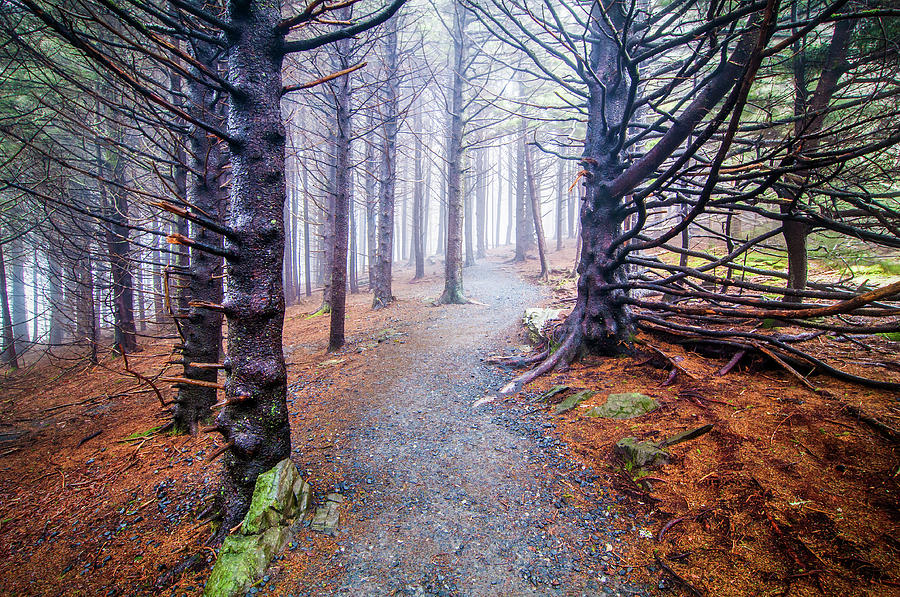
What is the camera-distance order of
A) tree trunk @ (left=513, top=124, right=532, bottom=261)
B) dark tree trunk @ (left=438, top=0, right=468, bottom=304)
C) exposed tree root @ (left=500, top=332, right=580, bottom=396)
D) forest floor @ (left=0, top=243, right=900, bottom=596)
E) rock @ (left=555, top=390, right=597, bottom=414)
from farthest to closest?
1. tree trunk @ (left=513, top=124, right=532, bottom=261)
2. dark tree trunk @ (left=438, top=0, right=468, bottom=304)
3. exposed tree root @ (left=500, top=332, right=580, bottom=396)
4. rock @ (left=555, top=390, right=597, bottom=414)
5. forest floor @ (left=0, top=243, right=900, bottom=596)

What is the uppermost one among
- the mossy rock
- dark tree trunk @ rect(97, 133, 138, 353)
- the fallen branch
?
dark tree trunk @ rect(97, 133, 138, 353)

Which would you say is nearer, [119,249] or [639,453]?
[639,453]

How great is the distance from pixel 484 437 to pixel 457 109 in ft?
36.1

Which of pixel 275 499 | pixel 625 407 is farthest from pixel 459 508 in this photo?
pixel 625 407

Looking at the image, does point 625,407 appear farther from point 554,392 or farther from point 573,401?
point 554,392

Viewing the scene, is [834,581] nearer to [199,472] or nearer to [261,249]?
[261,249]

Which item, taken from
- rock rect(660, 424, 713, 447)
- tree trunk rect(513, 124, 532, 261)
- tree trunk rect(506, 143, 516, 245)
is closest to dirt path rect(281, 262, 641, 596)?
rock rect(660, 424, 713, 447)

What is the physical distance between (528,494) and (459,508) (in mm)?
653

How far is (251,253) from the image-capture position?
9.09ft

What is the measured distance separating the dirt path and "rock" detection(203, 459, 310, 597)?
43cm

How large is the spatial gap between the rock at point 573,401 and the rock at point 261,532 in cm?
304

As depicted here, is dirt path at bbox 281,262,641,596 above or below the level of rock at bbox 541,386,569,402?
below

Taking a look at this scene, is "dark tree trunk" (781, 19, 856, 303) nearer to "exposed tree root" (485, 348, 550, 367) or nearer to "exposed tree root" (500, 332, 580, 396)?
"exposed tree root" (500, 332, 580, 396)

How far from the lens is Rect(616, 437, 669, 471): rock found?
311 cm
